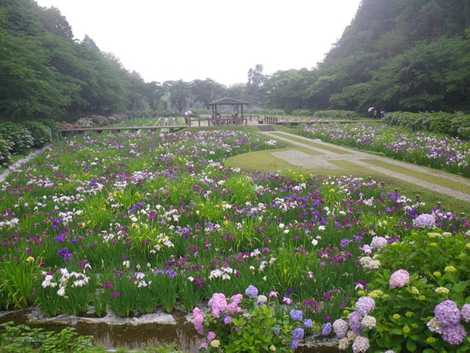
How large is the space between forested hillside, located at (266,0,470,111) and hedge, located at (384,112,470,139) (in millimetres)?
7395

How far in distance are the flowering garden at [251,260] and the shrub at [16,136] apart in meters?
6.27

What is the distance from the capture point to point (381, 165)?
34.0 ft

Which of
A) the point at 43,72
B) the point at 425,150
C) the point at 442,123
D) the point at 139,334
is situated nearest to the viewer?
the point at 139,334

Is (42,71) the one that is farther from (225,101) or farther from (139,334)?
(139,334)

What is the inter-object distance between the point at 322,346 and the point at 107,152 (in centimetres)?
1064

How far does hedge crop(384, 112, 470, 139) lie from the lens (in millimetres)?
14703

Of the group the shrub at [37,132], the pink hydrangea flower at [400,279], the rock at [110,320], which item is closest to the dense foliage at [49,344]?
the rock at [110,320]

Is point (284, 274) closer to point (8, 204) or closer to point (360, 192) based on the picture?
point (360, 192)

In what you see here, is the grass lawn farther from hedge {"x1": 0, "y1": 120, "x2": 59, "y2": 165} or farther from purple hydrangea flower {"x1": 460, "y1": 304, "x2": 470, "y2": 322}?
hedge {"x1": 0, "y1": 120, "x2": 59, "y2": 165}

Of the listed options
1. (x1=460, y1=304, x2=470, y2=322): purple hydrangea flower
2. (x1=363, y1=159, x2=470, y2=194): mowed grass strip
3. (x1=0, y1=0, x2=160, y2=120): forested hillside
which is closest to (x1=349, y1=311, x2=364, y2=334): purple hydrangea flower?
(x1=460, y1=304, x2=470, y2=322): purple hydrangea flower

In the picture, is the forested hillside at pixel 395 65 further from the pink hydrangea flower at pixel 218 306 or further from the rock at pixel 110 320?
the pink hydrangea flower at pixel 218 306

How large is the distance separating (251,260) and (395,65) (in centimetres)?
3170

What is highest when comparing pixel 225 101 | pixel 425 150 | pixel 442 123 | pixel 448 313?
pixel 225 101

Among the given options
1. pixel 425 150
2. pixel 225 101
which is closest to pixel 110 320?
pixel 425 150
